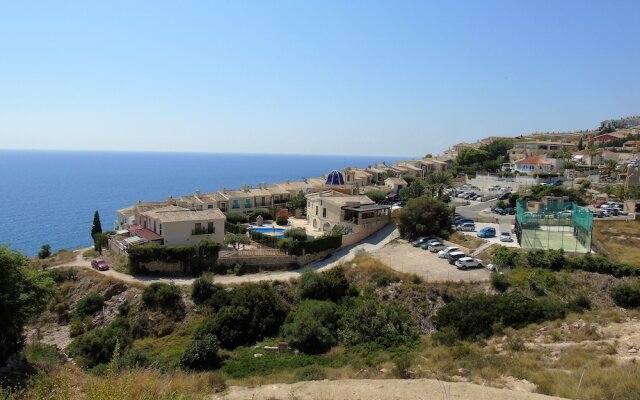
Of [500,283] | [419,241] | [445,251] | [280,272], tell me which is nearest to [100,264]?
[280,272]

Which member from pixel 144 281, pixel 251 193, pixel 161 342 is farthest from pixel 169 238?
pixel 251 193

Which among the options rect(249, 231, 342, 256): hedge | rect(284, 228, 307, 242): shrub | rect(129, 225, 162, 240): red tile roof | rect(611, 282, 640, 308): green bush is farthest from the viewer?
rect(284, 228, 307, 242): shrub

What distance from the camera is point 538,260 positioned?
1207 inches

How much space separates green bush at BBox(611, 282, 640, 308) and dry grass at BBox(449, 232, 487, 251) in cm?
1089

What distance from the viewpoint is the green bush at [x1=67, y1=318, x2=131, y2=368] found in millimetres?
23375

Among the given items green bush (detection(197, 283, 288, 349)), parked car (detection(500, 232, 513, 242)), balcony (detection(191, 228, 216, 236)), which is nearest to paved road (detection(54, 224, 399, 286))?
green bush (detection(197, 283, 288, 349))

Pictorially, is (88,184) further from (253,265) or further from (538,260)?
(538,260)

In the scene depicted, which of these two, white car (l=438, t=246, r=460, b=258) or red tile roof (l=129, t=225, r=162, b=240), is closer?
white car (l=438, t=246, r=460, b=258)

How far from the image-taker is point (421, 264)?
110 ft

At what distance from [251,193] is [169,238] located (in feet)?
65.7

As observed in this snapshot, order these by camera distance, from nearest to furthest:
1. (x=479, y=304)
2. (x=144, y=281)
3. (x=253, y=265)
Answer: (x=479, y=304) → (x=144, y=281) → (x=253, y=265)

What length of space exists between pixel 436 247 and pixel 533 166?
52274 mm

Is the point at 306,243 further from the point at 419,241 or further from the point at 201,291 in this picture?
the point at 201,291

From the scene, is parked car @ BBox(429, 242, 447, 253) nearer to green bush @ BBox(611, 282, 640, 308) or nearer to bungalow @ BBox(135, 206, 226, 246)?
green bush @ BBox(611, 282, 640, 308)
